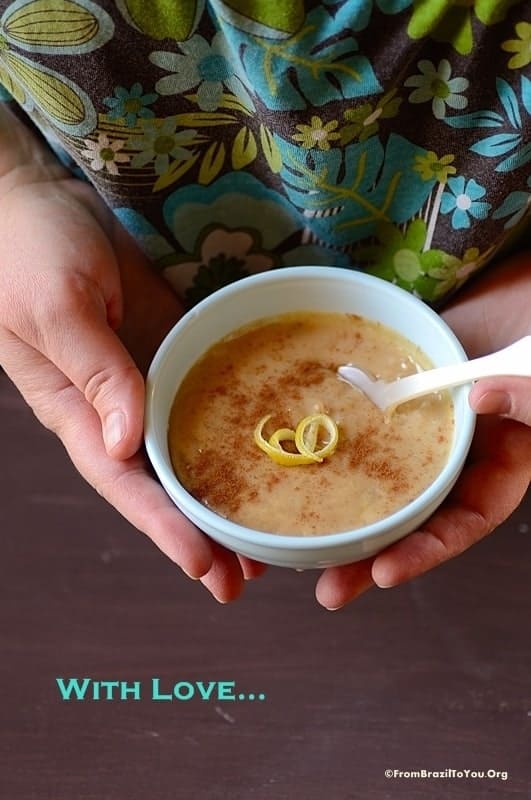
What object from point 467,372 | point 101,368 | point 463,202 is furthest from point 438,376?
point 101,368

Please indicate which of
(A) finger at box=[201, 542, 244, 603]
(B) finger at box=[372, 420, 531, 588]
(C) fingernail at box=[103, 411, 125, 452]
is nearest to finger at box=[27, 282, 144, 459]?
(C) fingernail at box=[103, 411, 125, 452]

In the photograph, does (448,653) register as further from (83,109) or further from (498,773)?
(83,109)

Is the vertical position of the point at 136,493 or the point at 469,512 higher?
the point at 136,493

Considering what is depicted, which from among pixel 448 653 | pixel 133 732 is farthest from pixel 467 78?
pixel 133 732

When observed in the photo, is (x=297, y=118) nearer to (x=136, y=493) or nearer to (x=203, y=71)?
(x=203, y=71)

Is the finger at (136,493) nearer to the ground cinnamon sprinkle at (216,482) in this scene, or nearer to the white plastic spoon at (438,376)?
the ground cinnamon sprinkle at (216,482)

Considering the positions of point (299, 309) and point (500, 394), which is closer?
point (500, 394)

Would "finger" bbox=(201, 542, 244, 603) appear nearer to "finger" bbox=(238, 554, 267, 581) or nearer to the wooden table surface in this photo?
"finger" bbox=(238, 554, 267, 581)
